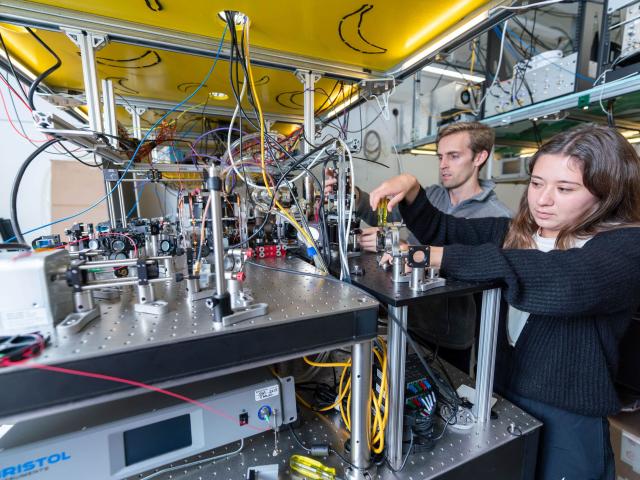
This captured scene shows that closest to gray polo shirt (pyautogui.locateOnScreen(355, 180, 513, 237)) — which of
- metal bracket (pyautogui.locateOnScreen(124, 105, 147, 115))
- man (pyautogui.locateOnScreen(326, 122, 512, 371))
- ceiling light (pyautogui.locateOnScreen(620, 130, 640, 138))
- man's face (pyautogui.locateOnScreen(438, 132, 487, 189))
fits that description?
man (pyautogui.locateOnScreen(326, 122, 512, 371))

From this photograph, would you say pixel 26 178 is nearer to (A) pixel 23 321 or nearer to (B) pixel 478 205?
(A) pixel 23 321

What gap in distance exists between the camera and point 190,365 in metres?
0.47

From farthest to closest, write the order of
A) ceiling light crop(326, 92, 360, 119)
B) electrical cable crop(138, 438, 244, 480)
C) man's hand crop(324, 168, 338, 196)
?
ceiling light crop(326, 92, 360, 119) < man's hand crop(324, 168, 338, 196) < electrical cable crop(138, 438, 244, 480)

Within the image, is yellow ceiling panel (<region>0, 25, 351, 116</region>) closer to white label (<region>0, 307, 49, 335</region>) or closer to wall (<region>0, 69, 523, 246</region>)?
wall (<region>0, 69, 523, 246</region>)

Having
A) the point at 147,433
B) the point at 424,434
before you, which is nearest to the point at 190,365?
the point at 147,433

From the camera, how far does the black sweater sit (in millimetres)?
649

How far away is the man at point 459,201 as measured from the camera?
1.25 metres

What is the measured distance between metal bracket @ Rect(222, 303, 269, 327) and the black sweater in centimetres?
47

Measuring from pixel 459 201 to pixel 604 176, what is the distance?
2.59 feet

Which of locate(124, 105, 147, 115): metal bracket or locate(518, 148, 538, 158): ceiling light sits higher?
locate(124, 105, 147, 115): metal bracket

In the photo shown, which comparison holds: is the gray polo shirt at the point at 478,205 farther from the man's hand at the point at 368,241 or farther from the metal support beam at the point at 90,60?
the metal support beam at the point at 90,60

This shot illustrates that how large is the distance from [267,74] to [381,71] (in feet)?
1.76

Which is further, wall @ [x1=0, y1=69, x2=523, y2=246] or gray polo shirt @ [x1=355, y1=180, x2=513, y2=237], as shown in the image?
wall @ [x1=0, y1=69, x2=523, y2=246]

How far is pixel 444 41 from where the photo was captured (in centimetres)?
104
